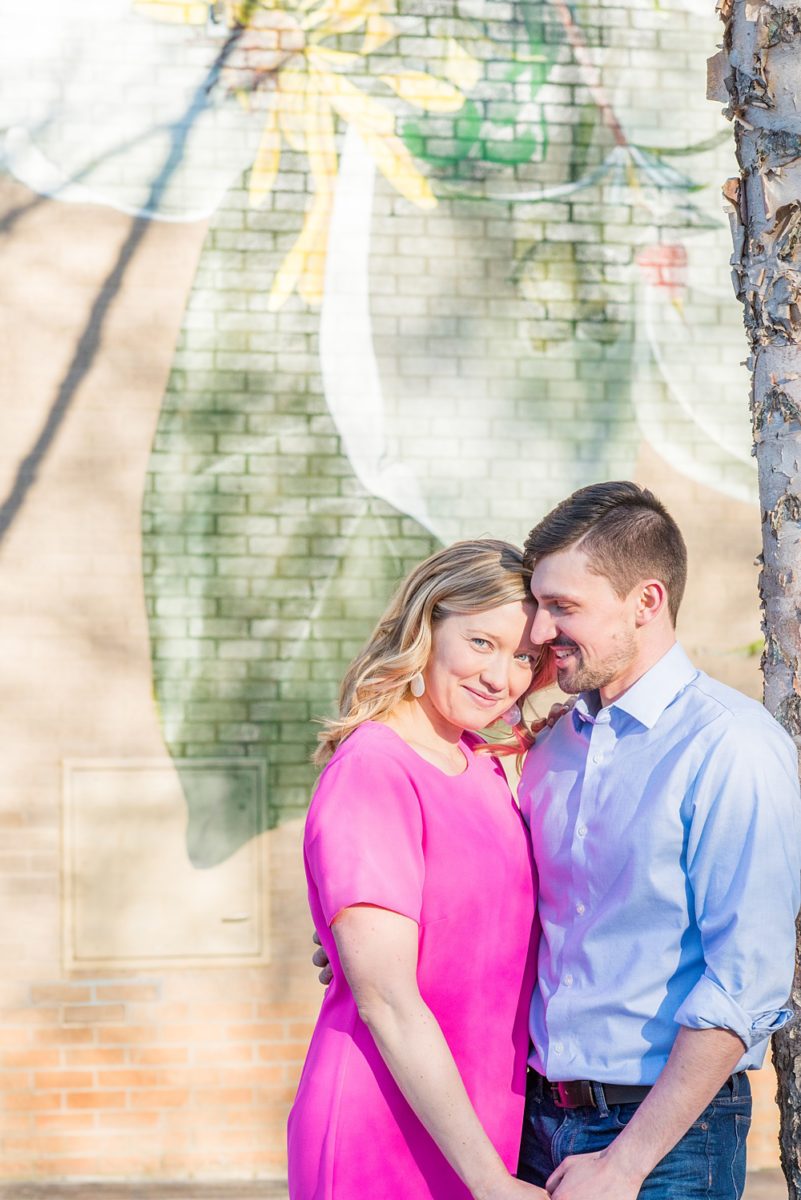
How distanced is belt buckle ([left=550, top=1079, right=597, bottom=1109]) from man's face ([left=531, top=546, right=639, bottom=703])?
2.32 feet

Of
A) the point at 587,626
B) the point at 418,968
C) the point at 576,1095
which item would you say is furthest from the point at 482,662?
the point at 576,1095

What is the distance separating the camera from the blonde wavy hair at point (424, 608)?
101 inches

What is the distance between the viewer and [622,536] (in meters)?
2.35

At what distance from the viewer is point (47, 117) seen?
513 cm

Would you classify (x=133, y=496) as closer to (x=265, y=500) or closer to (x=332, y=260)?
(x=265, y=500)

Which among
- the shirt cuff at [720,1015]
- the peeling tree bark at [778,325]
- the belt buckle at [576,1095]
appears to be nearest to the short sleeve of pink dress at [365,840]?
the belt buckle at [576,1095]

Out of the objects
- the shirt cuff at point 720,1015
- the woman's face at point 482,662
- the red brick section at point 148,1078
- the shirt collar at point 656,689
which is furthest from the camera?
the red brick section at point 148,1078

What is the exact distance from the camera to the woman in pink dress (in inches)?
88.5

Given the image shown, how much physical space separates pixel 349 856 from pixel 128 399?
333cm

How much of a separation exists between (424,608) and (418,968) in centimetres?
70

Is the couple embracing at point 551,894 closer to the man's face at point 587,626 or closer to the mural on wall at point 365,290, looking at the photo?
the man's face at point 587,626

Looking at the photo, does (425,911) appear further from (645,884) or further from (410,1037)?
(645,884)

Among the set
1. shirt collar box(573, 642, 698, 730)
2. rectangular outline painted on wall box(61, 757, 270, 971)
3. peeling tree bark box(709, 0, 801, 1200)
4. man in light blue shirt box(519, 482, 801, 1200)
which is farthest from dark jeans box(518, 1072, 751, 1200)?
rectangular outline painted on wall box(61, 757, 270, 971)

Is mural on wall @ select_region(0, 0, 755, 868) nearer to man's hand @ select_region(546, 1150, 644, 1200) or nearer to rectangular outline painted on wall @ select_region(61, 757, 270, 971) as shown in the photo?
rectangular outline painted on wall @ select_region(61, 757, 270, 971)
